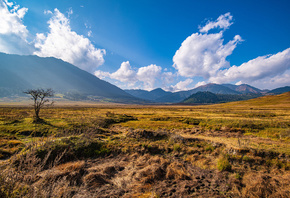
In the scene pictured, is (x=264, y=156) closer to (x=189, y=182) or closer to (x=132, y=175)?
(x=189, y=182)

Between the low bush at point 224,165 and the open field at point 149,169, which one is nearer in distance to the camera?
the open field at point 149,169

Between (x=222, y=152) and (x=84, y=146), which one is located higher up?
(x=84, y=146)

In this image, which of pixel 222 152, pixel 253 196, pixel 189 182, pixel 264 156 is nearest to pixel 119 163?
pixel 189 182

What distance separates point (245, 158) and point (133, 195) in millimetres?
11812

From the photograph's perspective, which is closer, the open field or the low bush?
the open field

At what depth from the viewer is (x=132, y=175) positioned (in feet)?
34.9

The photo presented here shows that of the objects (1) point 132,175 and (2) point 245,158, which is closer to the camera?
(1) point 132,175

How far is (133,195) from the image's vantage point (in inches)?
328

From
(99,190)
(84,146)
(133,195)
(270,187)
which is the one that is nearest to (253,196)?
(270,187)

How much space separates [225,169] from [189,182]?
436 centimetres

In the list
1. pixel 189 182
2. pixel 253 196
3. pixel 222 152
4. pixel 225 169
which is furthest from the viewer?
pixel 222 152

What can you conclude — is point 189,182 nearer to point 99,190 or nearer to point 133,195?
point 133,195

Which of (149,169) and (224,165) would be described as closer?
(149,169)

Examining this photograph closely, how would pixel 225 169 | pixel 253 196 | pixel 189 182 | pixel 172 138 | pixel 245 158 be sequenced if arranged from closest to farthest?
pixel 253 196 → pixel 189 182 → pixel 225 169 → pixel 245 158 → pixel 172 138
